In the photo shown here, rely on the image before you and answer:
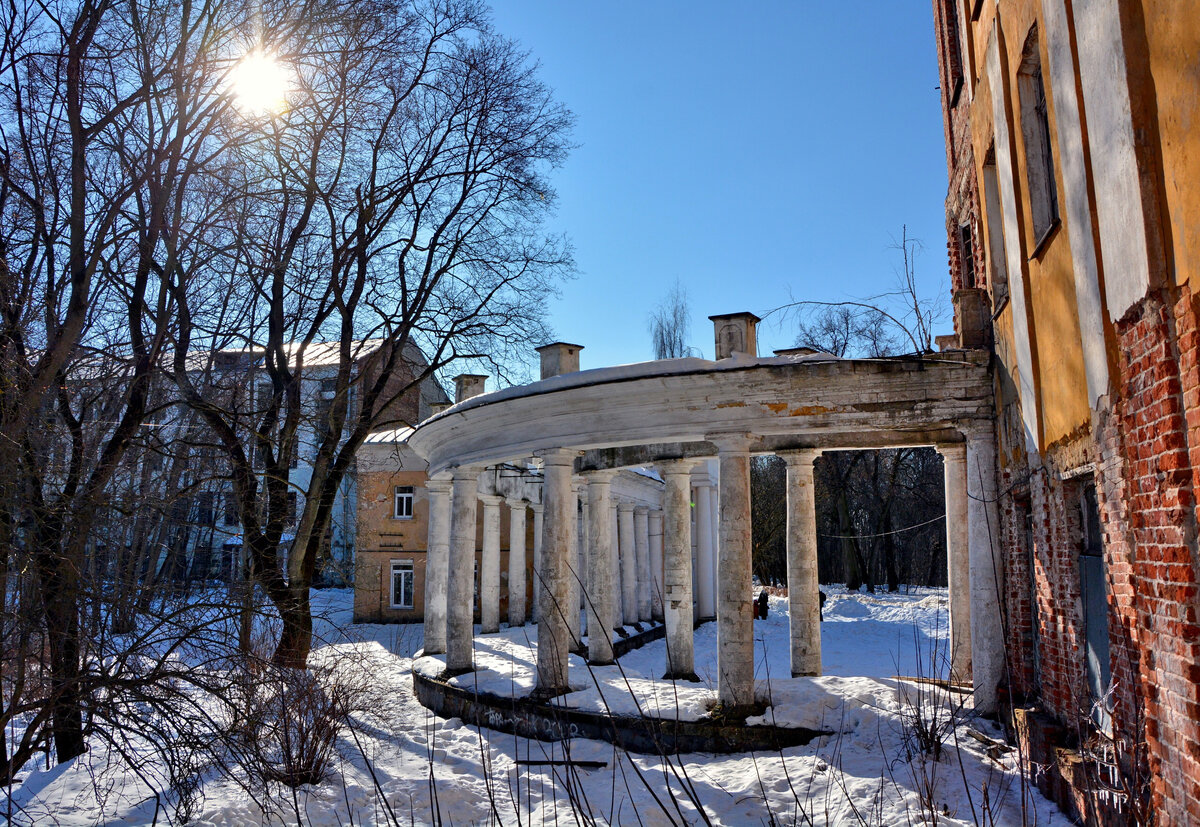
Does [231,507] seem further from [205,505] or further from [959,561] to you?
[959,561]

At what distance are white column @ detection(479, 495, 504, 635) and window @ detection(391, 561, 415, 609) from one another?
11124mm

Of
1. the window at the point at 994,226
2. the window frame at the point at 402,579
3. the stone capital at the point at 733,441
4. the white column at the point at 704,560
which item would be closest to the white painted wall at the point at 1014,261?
the window at the point at 994,226

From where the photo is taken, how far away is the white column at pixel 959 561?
492 inches

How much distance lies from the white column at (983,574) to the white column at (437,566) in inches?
450

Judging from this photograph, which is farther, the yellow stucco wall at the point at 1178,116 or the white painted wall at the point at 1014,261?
the white painted wall at the point at 1014,261

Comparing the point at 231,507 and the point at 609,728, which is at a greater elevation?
the point at 231,507

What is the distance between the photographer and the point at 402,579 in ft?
113

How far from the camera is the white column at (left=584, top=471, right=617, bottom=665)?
16359 mm

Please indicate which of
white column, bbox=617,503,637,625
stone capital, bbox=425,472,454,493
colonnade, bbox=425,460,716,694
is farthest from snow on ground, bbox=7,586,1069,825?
white column, bbox=617,503,637,625

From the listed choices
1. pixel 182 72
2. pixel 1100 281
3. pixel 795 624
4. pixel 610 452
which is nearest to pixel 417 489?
pixel 610 452

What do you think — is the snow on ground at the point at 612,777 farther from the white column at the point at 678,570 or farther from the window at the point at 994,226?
the window at the point at 994,226

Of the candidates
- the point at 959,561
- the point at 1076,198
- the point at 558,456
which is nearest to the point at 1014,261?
the point at 1076,198

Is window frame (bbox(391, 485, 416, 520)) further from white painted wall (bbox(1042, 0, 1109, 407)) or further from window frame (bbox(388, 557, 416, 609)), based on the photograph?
white painted wall (bbox(1042, 0, 1109, 407))

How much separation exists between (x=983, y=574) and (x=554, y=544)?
6.30 m
